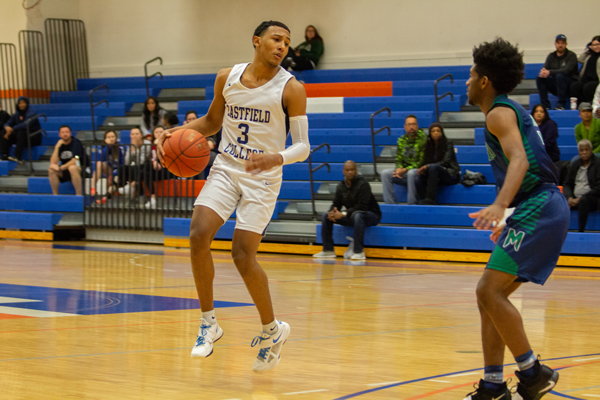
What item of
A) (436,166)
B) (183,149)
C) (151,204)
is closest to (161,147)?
(183,149)

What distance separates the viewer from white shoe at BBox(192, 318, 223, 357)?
3975 millimetres

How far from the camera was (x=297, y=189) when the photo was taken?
12461 mm

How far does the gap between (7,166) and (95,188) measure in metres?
3.21

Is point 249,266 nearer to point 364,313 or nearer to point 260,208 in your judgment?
point 260,208

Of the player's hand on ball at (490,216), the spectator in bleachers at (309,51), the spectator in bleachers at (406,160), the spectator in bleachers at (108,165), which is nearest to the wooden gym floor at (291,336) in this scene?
the player's hand on ball at (490,216)

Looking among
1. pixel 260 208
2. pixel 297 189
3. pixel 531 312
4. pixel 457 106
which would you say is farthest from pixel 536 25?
pixel 260 208

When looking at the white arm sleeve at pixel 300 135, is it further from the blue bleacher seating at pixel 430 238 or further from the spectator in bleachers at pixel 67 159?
the spectator in bleachers at pixel 67 159

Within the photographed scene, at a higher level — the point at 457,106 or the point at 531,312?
the point at 457,106

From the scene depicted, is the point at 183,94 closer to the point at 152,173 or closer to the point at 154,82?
the point at 154,82

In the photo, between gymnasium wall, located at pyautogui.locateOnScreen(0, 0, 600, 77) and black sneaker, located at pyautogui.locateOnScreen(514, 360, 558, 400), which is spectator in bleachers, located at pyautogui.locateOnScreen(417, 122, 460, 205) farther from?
black sneaker, located at pyautogui.locateOnScreen(514, 360, 558, 400)

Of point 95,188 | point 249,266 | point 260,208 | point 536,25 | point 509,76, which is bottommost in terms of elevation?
point 95,188

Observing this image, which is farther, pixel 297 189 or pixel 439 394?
pixel 297 189

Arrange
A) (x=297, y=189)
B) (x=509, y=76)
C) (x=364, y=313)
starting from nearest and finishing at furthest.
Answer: (x=509, y=76) < (x=364, y=313) < (x=297, y=189)

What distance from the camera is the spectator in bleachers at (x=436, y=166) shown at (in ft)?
36.1
